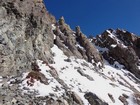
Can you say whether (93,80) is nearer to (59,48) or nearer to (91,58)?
(59,48)

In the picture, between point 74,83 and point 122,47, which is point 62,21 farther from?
point 74,83

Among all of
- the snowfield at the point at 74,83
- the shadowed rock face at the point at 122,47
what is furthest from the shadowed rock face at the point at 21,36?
the shadowed rock face at the point at 122,47

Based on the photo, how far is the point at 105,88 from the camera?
5331 centimetres

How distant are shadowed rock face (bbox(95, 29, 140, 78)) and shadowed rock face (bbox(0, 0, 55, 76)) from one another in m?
36.9

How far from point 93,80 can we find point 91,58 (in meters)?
22.6

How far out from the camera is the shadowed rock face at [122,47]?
89.8 meters

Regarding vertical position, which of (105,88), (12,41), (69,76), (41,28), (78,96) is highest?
(41,28)

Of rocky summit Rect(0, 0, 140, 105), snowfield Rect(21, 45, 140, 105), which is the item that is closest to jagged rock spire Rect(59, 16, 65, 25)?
rocky summit Rect(0, 0, 140, 105)

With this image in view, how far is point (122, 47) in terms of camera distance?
3703 inches

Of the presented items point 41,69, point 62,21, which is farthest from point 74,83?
point 62,21

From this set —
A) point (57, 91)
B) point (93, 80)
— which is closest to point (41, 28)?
point (93, 80)

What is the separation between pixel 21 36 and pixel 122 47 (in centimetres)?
5238

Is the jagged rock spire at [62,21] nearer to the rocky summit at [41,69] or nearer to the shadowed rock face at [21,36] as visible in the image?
the rocky summit at [41,69]

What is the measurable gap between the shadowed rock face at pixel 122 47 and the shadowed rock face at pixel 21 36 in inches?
1453
